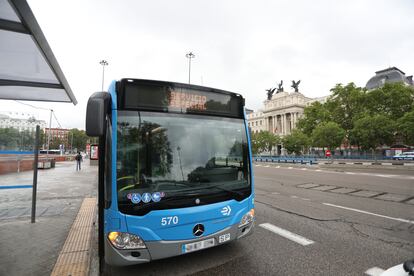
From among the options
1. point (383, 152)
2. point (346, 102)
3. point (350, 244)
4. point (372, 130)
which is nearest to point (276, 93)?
point (346, 102)

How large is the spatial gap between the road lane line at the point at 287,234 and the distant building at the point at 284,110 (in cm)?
8595

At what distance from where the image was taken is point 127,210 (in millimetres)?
2846

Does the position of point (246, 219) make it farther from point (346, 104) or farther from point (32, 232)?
point (346, 104)

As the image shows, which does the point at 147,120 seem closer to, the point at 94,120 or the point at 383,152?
the point at 94,120

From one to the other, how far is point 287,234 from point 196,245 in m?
2.32

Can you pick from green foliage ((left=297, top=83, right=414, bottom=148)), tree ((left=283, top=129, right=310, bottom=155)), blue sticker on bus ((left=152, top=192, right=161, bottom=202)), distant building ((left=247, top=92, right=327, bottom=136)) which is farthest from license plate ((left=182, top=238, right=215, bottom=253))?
distant building ((left=247, top=92, right=327, bottom=136))

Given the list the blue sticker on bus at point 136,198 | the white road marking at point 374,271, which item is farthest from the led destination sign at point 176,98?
the white road marking at point 374,271

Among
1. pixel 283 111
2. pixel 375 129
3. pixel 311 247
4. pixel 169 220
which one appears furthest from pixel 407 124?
pixel 283 111

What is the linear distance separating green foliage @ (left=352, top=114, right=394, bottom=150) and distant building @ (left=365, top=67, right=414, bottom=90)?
3851 centimetres

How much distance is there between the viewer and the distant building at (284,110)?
89.9 m

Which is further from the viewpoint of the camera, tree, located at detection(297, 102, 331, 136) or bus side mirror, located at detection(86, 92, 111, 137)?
tree, located at detection(297, 102, 331, 136)

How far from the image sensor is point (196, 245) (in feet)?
10.2

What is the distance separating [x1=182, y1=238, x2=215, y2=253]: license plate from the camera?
3036 mm

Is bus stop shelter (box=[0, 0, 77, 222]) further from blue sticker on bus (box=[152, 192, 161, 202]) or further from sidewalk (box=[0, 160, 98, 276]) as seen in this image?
blue sticker on bus (box=[152, 192, 161, 202])
